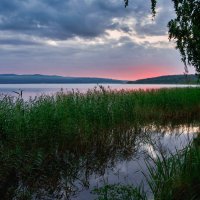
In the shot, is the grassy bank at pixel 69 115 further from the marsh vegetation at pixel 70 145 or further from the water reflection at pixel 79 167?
the water reflection at pixel 79 167

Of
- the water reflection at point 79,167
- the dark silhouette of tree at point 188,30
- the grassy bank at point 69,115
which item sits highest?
the dark silhouette of tree at point 188,30

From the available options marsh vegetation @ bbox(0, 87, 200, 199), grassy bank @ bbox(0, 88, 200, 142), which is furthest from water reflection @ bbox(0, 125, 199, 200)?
grassy bank @ bbox(0, 88, 200, 142)

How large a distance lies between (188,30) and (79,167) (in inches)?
367

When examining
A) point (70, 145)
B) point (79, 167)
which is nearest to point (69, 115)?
point (70, 145)

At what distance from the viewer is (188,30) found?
52.1ft

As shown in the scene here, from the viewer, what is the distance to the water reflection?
7859mm

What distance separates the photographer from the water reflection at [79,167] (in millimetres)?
7859

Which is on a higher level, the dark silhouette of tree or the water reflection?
the dark silhouette of tree

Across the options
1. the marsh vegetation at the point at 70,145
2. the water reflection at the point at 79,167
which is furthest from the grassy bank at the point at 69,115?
the water reflection at the point at 79,167

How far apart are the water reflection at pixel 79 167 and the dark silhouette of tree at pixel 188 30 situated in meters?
4.62

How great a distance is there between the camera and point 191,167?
6.45 metres

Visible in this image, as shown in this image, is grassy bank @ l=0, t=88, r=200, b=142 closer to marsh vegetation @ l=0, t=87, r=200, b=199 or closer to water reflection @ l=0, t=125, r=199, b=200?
marsh vegetation @ l=0, t=87, r=200, b=199

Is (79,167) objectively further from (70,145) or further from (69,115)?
(69,115)

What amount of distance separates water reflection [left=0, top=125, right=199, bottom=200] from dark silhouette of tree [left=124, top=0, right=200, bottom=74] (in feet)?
15.2
